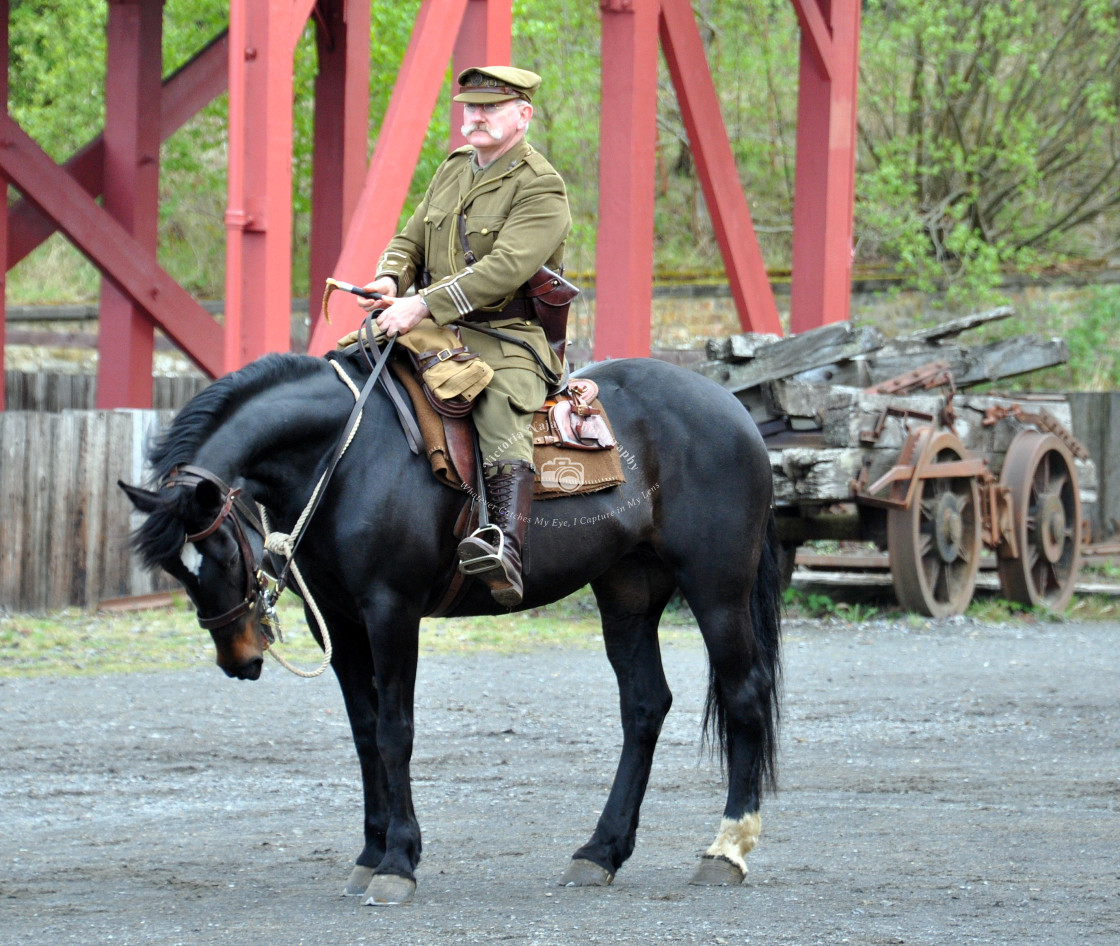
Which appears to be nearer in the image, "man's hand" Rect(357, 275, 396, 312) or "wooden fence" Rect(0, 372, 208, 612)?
"man's hand" Rect(357, 275, 396, 312)

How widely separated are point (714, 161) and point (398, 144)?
3861 mm

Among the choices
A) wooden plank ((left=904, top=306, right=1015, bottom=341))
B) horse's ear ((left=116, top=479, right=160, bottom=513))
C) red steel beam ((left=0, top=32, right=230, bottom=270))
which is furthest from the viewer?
red steel beam ((left=0, top=32, right=230, bottom=270))

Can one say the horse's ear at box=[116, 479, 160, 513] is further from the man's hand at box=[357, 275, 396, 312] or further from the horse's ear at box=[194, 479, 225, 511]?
the man's hand at box=[357, 275, 396, 312]

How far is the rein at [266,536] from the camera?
4297 millimetres

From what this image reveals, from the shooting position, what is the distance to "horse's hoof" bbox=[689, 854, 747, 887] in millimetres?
4785

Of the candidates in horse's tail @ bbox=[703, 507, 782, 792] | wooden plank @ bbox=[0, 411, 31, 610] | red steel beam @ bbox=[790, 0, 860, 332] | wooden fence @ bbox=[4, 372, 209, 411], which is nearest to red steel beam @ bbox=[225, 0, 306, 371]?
wooden plank @ bbox=[0, 411, 31, 610]

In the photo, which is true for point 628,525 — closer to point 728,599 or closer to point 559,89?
point 728,599

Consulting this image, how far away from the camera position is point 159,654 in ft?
31.5

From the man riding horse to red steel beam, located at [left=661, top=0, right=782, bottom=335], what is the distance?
7.23 meters

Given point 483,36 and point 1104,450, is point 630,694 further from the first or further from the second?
point 1104,450

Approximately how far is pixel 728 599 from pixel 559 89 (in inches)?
754

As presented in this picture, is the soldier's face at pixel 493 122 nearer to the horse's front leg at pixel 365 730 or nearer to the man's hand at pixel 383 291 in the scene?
the man's hand at pixel 383 291

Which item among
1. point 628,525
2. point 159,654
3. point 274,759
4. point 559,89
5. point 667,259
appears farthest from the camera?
point 667,259

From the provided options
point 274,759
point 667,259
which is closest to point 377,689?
point 274,759
